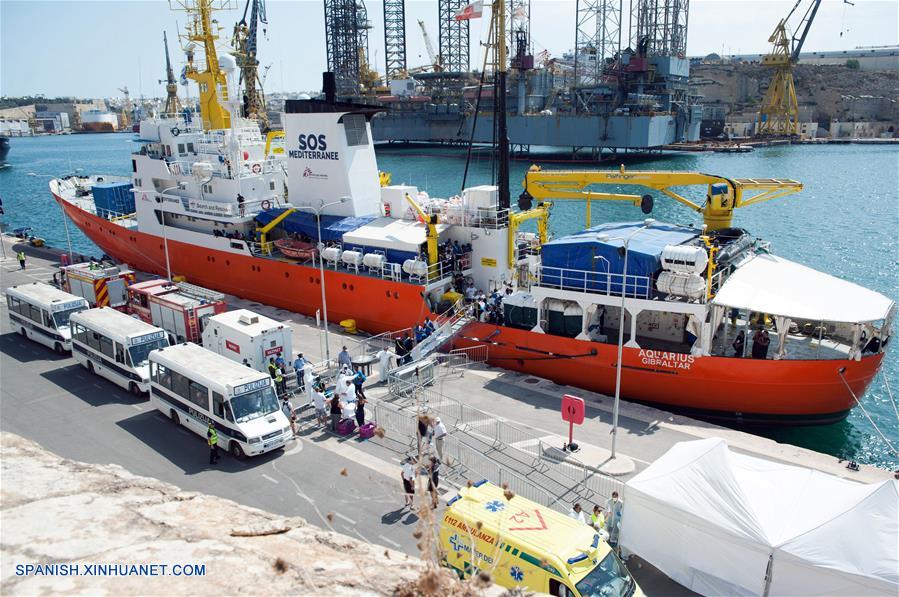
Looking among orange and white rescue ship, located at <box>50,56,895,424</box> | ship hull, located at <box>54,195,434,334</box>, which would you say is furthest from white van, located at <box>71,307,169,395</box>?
ship hull, located at <box>54,195,434,334</box>

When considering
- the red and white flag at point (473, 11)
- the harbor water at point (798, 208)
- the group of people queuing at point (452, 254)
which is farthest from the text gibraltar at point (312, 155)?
the harbor water at point (798, 208)

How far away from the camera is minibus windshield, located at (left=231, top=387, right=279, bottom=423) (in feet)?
50.7

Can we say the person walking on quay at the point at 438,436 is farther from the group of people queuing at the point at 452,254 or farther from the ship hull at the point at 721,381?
the group of people queuing at the point at 452,254

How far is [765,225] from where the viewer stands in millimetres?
53094

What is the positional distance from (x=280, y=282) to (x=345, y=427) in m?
13.9

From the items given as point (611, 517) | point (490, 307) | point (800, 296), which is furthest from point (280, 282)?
point (800, 296)

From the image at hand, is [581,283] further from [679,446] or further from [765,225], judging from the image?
[765,225]

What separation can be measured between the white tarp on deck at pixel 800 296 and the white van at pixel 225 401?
12.8 metres

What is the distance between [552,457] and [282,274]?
17.5m

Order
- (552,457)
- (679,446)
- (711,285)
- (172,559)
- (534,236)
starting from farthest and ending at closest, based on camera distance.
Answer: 1. (534,236)
2. (711,285)
3. (552,457)
4. (679,446)
5. (172,559)

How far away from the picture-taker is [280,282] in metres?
29.1

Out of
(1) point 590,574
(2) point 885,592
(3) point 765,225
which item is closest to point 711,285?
(2) point 885,592

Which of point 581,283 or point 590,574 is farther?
point 581,283

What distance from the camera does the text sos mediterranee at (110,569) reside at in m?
4.03
